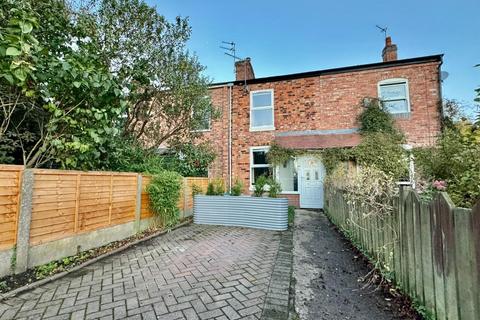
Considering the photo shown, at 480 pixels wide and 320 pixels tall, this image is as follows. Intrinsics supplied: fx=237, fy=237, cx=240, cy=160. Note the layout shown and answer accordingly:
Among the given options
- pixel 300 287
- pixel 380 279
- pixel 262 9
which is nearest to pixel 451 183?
pixel 380 279

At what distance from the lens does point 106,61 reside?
593cm

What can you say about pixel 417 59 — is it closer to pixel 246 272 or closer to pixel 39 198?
pixel 246 272

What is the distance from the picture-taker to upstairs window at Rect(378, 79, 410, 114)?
32.8 feet

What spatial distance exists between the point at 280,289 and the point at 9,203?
12.0ft

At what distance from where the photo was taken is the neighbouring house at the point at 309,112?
9742 mm

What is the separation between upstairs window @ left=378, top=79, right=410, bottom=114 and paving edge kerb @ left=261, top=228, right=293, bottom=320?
28.3 ft

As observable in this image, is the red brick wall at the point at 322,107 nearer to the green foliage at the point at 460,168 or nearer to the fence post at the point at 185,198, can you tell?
the fence post at the point at 185,198

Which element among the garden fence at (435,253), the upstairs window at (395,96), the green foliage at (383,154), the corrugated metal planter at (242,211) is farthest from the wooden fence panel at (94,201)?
the upstairs window at (395,96)

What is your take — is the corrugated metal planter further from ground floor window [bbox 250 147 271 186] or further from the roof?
the roof

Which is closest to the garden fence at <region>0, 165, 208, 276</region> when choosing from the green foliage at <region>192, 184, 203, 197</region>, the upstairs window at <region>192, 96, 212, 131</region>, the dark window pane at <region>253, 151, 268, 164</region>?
the green foliage at <region>192, 184, 203, 197</region>

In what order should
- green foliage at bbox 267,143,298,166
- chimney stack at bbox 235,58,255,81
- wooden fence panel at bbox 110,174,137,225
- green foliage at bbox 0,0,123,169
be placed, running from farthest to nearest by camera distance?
1. chimney stack at bbox 235,58,255,81
2. green foliage at bbox 267,143,298,166
3. wooden fence panel at bbox 110,174,137,225
4. green foliage at bbox 0,0,123,169

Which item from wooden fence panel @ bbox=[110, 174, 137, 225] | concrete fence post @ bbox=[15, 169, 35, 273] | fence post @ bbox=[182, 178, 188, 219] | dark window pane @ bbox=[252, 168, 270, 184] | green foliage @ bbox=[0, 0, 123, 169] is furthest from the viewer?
dark window pane @ bbox=[252, 168, 270, 184]

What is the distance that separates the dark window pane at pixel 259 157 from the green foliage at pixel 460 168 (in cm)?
716

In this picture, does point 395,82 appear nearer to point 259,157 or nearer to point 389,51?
point 389,51
